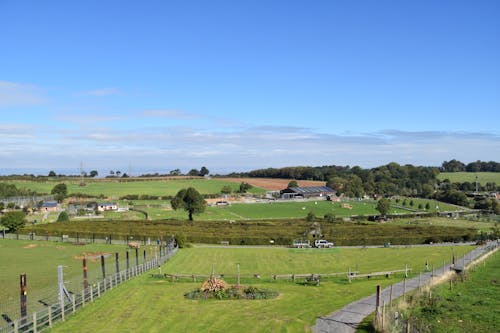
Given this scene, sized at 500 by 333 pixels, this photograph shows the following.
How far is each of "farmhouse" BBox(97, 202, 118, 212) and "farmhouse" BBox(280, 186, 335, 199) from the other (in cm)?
6391

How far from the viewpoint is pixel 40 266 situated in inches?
1817

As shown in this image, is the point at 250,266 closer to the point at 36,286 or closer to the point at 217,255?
the point at 217,255

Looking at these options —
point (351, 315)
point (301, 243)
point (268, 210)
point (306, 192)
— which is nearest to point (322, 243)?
point (301, 243)

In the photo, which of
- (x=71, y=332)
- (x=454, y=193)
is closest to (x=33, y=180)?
(x=454, y=193)

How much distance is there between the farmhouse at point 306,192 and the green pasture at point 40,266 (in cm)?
11308

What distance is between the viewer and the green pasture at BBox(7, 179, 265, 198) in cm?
16000

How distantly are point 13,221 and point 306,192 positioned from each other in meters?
113

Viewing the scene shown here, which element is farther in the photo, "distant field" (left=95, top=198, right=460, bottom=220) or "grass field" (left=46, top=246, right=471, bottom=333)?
"distant field" (left=95, top=198, right=460, bottom=220)

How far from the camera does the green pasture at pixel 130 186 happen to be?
16000cm

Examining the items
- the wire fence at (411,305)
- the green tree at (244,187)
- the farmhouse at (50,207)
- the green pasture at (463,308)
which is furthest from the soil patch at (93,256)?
the green tree at (244,187)

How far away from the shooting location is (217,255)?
56.5 m

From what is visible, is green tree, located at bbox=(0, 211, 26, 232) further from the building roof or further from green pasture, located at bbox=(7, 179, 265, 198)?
the building roof

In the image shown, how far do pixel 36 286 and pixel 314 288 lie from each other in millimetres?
19611

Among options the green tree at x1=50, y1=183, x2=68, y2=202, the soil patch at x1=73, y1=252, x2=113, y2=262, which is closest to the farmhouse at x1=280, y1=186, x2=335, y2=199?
the green tree at x1=50, y1=183, x2=68, y2=202
